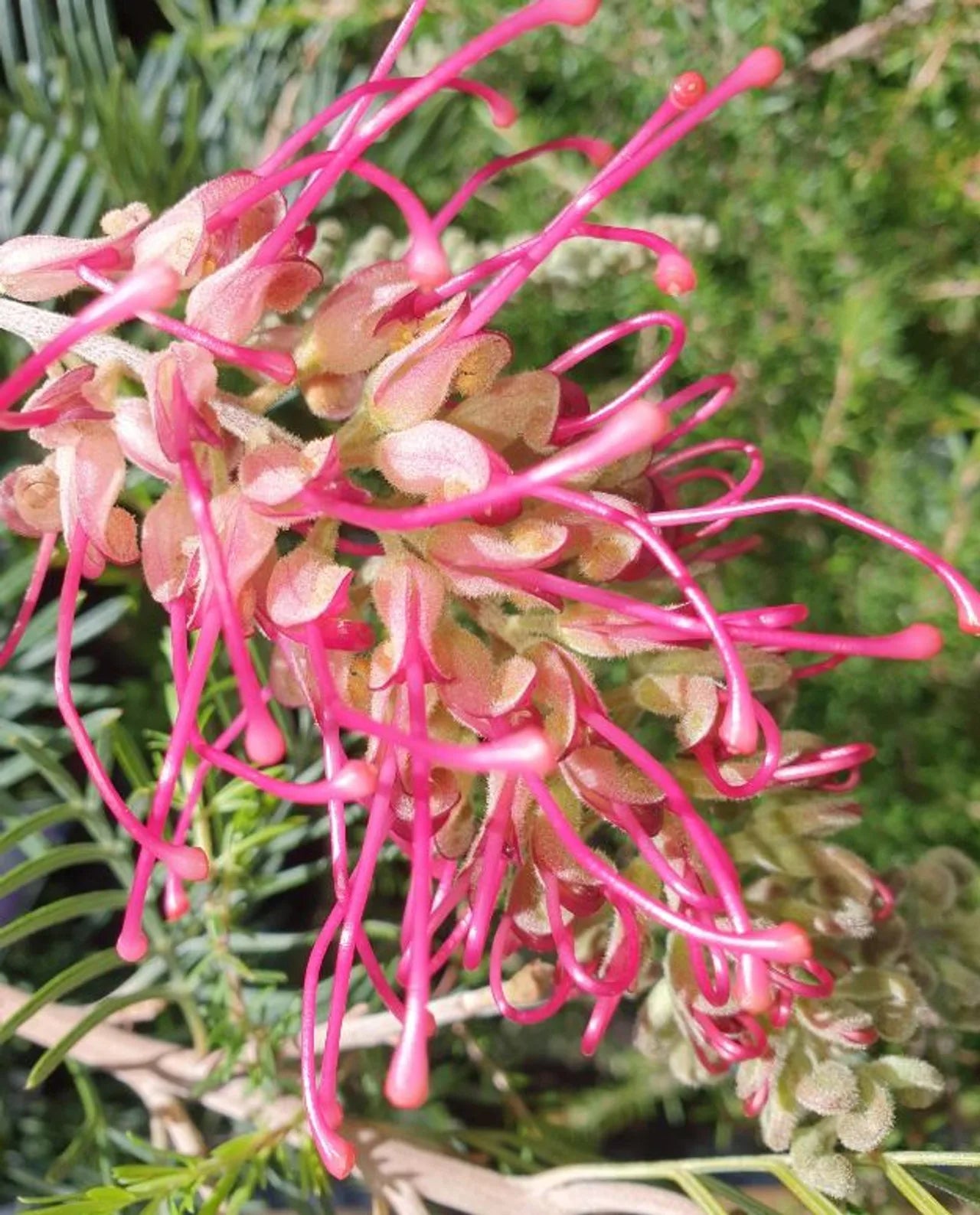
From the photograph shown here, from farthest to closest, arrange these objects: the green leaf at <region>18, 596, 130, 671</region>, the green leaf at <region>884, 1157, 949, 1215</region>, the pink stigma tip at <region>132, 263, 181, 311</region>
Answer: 1. the green leaf at <region>18, 596, 130, 671</region>
2. the green leaf at <region>884, 1157, 949, 1215</region>
3. the pink stigma tip at <region>132, 263, 181, 311</region>

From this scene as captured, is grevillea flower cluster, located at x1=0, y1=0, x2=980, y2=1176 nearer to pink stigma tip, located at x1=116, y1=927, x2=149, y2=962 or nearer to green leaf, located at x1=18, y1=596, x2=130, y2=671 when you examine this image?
pink stigma tip, located at x1=116, y1=927, x2=149, y2=962

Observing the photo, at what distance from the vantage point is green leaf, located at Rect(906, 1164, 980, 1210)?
367 mm

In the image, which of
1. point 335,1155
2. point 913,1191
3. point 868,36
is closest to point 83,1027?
point 335,1155

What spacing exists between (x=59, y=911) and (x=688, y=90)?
0.30m

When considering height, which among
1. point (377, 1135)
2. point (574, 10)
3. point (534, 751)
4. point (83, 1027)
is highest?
point (574, 10)

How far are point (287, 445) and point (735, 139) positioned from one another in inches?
16.6

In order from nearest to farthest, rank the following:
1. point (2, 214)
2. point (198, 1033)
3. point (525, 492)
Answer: point (525, 492), point (198, 1033), point (2, 214)

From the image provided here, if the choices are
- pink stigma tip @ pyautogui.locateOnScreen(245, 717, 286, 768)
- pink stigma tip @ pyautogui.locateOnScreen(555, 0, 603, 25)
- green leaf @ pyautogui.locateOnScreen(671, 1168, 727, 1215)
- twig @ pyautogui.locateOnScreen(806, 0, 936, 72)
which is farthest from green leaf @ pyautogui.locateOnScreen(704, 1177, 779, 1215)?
twig @ pyautogui.locateOnScreen(806, 0, 936, 72)

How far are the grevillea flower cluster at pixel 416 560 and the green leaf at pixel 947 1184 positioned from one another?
6cm

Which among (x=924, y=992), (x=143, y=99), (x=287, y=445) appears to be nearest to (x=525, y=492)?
(x=287, y=445)

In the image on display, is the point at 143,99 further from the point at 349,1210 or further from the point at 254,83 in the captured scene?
the point at 349,1210

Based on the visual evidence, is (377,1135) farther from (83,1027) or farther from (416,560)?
(416,560)

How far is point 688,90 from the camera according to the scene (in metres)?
0.32

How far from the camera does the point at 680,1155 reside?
2.34 ft
